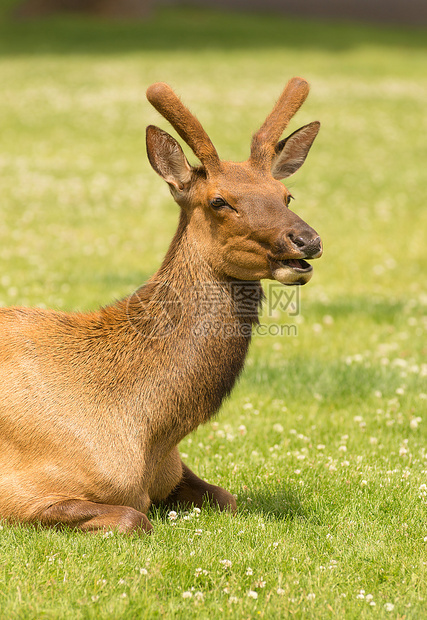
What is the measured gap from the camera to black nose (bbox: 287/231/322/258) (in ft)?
16.6

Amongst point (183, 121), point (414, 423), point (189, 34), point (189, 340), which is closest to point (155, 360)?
point (189, 340)

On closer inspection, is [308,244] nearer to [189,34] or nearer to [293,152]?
[293,152]

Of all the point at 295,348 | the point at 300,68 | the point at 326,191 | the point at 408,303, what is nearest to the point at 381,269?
the point at 408,303

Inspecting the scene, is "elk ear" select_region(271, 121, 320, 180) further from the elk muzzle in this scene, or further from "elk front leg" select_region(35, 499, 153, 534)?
"elk front leg" select_region(35, 499, 153, 534)

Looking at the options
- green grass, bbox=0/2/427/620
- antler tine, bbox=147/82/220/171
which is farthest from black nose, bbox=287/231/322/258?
green grass, bbox=0/2/427/620

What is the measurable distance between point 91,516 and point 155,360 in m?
1.07

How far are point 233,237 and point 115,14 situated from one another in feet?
142

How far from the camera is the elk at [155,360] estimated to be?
209 inches

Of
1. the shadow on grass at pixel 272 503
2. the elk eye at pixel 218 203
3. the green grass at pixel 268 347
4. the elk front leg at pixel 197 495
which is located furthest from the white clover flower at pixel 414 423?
the elk eye at pixel 218 203

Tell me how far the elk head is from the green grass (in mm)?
1767

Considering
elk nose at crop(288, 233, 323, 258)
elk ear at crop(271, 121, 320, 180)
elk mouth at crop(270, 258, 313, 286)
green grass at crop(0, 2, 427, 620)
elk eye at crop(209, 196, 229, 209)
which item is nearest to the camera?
green grass at crop(0, 2, 427, 620)

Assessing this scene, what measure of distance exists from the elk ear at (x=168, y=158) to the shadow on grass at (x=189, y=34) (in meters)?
33.0

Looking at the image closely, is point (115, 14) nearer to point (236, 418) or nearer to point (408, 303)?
point (408, 303)

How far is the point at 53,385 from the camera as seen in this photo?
5.57 meters
